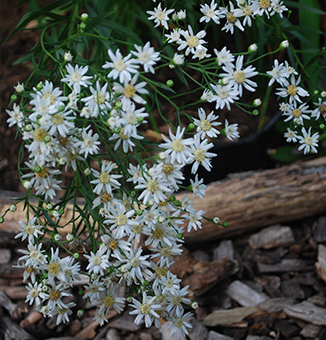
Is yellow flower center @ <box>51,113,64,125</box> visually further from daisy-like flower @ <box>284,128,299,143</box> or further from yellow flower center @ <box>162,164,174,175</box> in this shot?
daisy-like flower @ <box>284,128,299,143</box>

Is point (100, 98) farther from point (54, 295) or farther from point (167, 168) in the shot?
point (54, 295)

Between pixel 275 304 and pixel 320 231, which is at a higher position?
pixel 320 231

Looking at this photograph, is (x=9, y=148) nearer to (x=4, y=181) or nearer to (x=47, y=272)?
(x=4, y=181)

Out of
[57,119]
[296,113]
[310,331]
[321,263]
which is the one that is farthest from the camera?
[321,263]

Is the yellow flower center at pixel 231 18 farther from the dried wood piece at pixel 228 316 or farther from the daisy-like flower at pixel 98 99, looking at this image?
the dried wood piece at pixel 228 316

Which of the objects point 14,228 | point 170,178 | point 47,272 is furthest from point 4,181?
point 170,178

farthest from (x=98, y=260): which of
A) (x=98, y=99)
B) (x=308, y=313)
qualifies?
(x=308, y=313)

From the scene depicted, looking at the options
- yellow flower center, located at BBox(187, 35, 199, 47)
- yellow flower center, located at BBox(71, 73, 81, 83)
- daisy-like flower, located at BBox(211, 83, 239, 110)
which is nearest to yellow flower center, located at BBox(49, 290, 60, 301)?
yellow flower center, located at BBox(71, 73, 81, 83)

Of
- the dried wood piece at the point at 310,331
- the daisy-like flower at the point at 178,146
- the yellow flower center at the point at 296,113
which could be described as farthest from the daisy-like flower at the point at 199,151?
the dried wood piece at the point at 310,331
